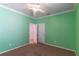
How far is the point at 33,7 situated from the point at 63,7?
476 mm

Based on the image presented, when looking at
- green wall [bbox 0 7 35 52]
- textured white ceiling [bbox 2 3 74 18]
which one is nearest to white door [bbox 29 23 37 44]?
green wall [bbox 0 7 35 52]

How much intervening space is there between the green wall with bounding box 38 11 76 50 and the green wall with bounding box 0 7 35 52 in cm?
28

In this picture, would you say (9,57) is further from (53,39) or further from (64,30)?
(64,30)

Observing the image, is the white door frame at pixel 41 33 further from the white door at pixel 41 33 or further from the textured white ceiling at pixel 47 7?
the textured white ceiling at pixel 47 7

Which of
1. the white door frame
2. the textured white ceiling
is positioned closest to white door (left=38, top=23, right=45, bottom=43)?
the white door frame

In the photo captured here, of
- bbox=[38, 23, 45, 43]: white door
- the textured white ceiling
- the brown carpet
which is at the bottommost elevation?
the brown carpet

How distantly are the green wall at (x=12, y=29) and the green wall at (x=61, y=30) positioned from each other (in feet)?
0.93

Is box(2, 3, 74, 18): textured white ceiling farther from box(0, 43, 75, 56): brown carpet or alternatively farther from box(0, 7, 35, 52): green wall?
box(0, 43, 75, 56): brown carpet

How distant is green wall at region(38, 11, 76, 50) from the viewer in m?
1.92

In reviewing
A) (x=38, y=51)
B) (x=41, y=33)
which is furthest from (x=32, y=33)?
(x=38, y=51)

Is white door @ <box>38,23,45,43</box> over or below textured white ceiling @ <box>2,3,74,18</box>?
below

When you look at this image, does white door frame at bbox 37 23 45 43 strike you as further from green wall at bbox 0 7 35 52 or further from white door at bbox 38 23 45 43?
green wall at bbox 0 7 35 52

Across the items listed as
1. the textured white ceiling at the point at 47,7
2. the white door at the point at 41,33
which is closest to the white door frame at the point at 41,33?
the white door at the point at 41,33

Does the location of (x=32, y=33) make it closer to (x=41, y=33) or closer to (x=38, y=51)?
(x=41, y=33)
